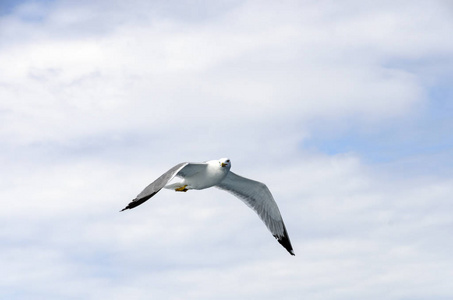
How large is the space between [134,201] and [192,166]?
16.7 ft

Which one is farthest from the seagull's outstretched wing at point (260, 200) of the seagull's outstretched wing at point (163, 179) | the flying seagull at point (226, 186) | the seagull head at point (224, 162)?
the seagull's outstretched wing at point (163, 179)

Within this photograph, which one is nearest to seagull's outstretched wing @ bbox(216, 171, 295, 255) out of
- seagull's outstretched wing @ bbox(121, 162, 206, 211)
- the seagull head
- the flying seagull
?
the flying seagull

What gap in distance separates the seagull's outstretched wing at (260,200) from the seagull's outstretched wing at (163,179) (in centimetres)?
277

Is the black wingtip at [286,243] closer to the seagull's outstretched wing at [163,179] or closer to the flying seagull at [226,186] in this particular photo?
the flying seagull at [226,186]

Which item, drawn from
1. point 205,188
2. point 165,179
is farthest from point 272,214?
point 165,179

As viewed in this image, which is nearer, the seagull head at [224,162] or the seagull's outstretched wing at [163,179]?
the seagull's outstretched wing at [163,179]

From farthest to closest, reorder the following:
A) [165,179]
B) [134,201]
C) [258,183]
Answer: [258,183]
[165,179]
[134,201]

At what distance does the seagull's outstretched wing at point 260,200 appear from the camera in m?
31.0

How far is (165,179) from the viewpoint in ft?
80.7

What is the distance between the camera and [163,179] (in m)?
24.7

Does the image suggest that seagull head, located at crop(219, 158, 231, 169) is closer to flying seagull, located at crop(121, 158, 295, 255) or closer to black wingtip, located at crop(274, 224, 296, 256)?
flying seagull, located at crop(121, 158, 295, 255)

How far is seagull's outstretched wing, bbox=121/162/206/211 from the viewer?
23.0 m

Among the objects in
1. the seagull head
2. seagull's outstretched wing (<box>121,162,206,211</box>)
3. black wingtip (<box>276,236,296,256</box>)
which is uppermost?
the seagull head

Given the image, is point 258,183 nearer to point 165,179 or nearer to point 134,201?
point 165,179
